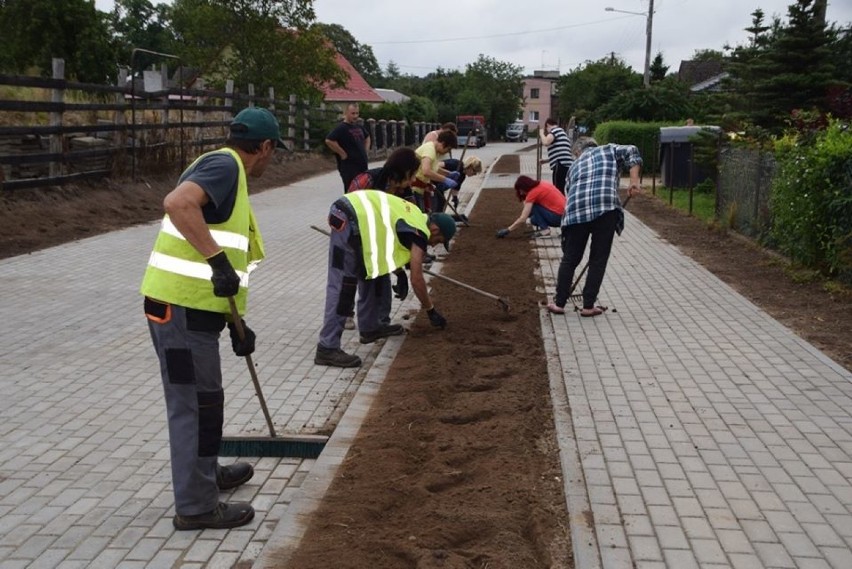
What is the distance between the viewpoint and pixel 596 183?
7746mm

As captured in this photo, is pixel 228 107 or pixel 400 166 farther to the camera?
pixel 228 107

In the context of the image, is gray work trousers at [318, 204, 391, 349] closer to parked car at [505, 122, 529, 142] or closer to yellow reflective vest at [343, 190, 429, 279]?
yellow reflective vest at [343, 190, 429, 279]

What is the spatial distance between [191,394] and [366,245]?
8.49 feet

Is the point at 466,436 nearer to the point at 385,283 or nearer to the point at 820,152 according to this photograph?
the point at 385,283

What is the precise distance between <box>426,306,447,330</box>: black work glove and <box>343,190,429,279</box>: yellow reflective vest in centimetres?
90

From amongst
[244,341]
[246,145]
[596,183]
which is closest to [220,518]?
[244,341]

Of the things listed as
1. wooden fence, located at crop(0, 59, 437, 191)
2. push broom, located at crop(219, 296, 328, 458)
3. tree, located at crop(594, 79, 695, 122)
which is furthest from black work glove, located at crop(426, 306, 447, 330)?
tree, located at crop(594, 79, 695, 122)

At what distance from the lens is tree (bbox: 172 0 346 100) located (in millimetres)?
28812

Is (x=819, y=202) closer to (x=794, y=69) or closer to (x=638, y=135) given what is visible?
(x=794, y=69)

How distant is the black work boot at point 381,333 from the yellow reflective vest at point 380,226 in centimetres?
96

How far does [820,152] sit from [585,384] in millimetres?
5050

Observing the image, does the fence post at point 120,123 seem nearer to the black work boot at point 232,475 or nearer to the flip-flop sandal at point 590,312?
the flip-flop sandal at point 590,312

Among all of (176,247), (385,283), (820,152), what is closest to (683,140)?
(820,152)

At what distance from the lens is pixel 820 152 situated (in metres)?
9.38
